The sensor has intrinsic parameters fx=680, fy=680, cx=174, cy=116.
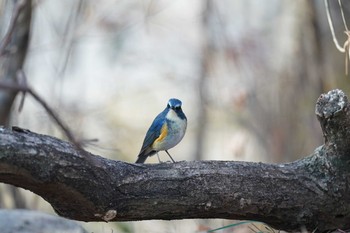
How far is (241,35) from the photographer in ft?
23.1

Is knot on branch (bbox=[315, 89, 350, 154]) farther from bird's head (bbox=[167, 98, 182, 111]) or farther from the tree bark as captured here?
bird's head (bbox=[167, 98, 182, 111])

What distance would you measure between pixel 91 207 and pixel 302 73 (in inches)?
160

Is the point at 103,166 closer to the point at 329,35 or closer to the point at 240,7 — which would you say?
the point at 329,35

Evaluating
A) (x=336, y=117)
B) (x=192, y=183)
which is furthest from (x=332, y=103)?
(x=192, y=183)

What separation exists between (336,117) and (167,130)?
829 mm

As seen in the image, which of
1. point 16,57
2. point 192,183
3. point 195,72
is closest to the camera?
point 192,183

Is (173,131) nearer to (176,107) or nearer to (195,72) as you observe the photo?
(176,107)

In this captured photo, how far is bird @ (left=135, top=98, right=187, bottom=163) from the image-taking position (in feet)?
10.8

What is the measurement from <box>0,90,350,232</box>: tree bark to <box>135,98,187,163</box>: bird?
1.33ft

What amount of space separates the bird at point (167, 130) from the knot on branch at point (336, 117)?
2.32 feet

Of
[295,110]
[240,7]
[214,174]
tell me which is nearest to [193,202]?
[214,174]

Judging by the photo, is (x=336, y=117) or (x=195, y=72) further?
(x=195, y=72)

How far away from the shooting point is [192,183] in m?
2.83

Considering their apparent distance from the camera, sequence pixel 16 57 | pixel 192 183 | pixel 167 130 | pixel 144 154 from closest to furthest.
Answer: pixel 192 183 → pixel 167 130 → pixel 144 154 → pixel 16 57
